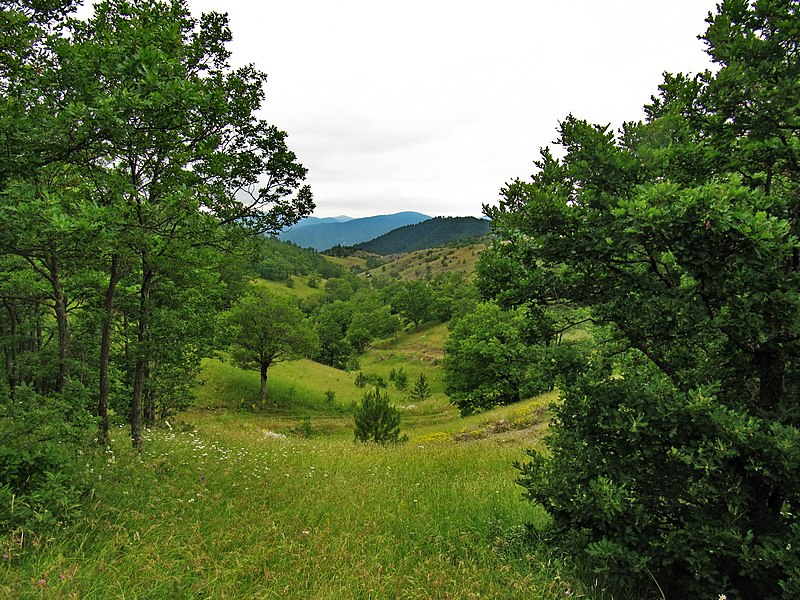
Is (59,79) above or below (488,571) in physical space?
above

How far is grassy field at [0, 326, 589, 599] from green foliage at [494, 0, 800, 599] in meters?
1.21

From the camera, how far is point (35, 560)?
3.81 meters

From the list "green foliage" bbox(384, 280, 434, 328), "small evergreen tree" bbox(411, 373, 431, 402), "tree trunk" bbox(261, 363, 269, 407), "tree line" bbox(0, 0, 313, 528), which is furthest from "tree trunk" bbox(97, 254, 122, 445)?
"green foliage" bbox(384, 280, 434, 328)

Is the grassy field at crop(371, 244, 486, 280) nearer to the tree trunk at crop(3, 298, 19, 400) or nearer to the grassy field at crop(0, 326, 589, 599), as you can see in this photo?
the tree trunk at crop(3, 298, 19, 400)

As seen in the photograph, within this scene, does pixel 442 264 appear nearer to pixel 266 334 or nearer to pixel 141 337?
pixel 266 334

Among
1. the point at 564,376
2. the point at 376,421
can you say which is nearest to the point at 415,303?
the point at 376,421

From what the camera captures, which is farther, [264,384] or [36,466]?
[264,384]

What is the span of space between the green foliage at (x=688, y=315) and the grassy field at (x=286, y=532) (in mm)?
1211

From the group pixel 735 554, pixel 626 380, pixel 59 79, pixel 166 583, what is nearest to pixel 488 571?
pixel 735 554

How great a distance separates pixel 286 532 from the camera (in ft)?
17.1

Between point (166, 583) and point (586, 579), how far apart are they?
4400 millimetres

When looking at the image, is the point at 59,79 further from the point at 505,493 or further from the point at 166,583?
the point at 505,493

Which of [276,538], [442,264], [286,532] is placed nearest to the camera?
[276,538]

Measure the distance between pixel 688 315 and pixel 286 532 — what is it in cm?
542
